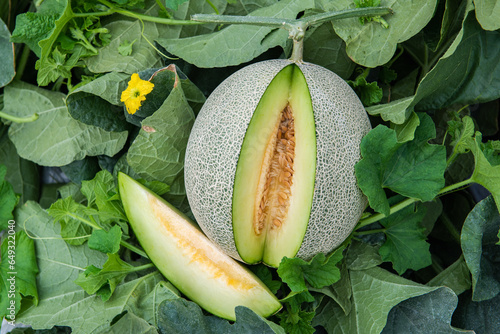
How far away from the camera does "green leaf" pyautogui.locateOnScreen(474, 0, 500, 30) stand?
0.85 metres

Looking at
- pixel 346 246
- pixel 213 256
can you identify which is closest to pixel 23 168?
pixel 213 256

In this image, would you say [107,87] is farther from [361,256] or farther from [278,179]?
[361,256]

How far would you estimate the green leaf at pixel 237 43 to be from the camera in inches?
39.9

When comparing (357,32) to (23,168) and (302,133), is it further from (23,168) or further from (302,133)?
(23,168)

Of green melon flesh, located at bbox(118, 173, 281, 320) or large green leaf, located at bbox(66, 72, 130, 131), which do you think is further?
large green leaf, located at bbox(66, 72, 130, 131)

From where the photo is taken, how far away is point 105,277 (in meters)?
0.98

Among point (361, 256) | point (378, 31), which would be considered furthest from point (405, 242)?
point (378, 31)

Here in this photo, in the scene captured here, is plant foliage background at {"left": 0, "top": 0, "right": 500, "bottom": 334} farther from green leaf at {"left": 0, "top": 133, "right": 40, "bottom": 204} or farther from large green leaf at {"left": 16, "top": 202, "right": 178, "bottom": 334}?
green leaf at {"left": 0, "top": 133, "right": 40, "bottom": 204}

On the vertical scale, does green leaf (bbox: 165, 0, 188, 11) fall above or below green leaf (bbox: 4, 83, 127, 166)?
above

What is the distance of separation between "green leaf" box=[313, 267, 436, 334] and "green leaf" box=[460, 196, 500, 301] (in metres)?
0.11

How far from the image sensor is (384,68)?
1087 mm

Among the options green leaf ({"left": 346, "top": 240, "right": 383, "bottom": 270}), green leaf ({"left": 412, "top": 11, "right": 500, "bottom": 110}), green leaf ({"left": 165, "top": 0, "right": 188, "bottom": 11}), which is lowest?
green leaf ({"left": 346, "top": 240, "right": 383, "bottom": 270})

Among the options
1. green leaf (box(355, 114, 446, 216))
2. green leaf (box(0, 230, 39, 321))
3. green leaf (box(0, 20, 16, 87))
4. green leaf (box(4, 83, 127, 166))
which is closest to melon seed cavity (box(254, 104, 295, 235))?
green leaf (box(355, 114, 446, 216))

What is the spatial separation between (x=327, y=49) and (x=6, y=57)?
0.81 m
